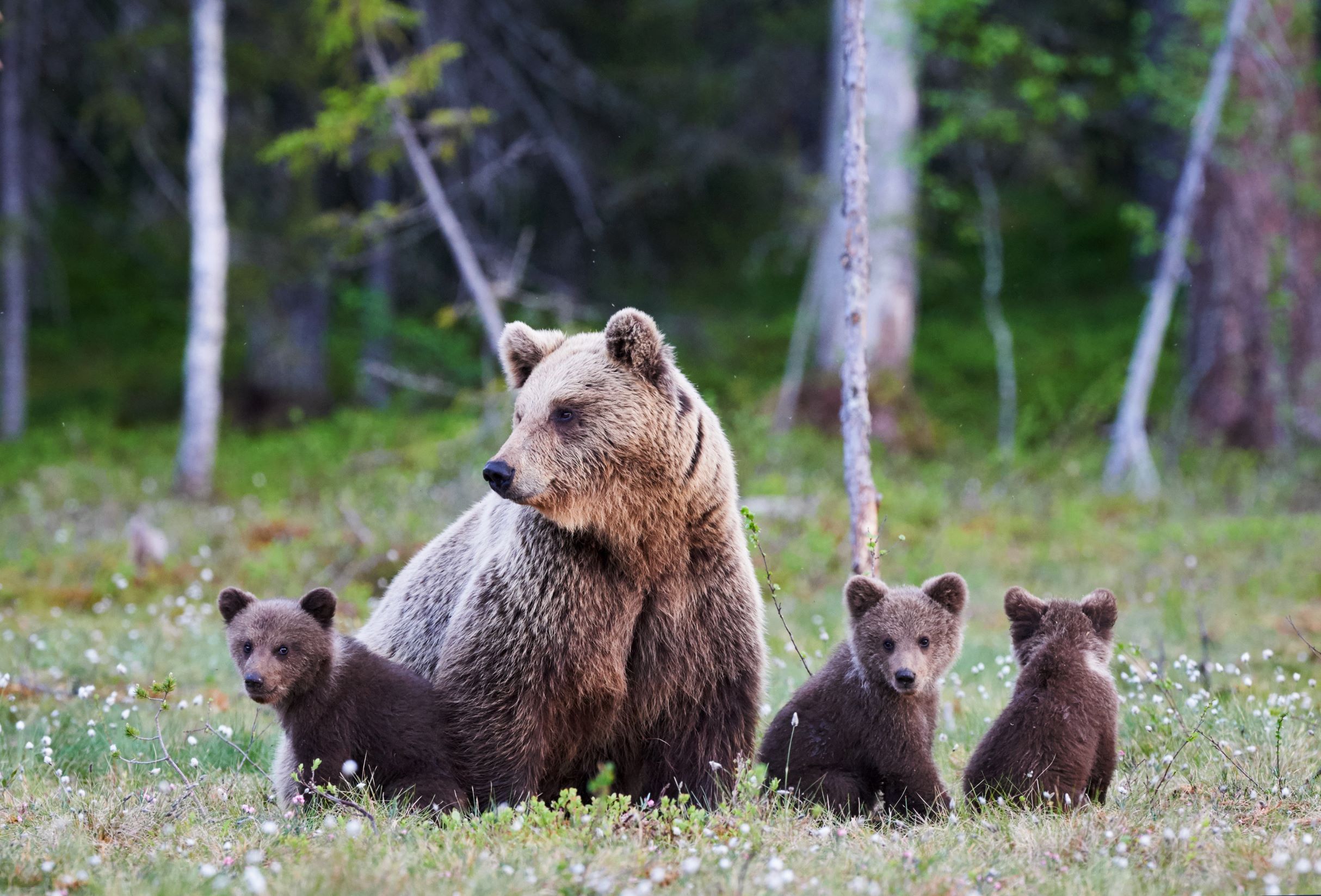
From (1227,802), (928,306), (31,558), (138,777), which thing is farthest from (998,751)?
(928,306)

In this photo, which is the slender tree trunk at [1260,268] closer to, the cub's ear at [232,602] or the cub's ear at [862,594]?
the cub's ear at [862,594]

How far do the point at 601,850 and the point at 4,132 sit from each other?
2073cm

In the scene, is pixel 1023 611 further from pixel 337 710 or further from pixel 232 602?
pixel 232 602

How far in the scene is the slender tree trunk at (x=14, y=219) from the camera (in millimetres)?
20062

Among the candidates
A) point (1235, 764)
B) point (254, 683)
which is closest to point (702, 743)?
point (254, 683)

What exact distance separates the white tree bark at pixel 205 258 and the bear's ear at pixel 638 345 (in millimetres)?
12173

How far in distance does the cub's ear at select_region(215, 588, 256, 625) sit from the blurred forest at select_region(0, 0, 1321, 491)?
7.13m

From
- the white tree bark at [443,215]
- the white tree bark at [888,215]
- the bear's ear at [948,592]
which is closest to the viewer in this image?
the bear's ear at [948,592]

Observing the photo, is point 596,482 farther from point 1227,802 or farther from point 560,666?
point 1227,802

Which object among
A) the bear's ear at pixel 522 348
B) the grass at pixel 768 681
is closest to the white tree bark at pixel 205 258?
the grass at pixel 768 681

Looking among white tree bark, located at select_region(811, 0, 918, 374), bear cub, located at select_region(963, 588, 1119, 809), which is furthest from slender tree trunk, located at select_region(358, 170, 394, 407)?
bear cub, located at select_region(963, 588, 1119, 809)

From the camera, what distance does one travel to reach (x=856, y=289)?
267 inches

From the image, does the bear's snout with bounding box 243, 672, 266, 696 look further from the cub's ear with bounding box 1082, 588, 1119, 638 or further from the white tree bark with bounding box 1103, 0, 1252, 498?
the white tree bark with bounding box 1103, 0, 1252, 498

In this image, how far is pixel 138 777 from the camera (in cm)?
549
